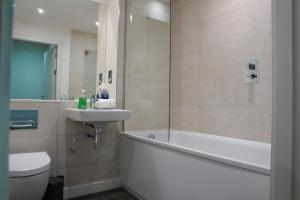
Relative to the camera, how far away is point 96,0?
8.12ft

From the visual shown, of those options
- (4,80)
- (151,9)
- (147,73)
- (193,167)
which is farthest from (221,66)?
(4,80)

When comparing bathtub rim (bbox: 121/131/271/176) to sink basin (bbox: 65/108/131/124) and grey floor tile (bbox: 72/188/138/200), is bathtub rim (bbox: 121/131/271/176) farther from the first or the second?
grey floor tile (bbox: 72/188/138/200)

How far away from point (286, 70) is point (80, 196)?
2.24 meters

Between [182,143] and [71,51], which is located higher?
[71,51]

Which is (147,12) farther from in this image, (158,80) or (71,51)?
(71,51)

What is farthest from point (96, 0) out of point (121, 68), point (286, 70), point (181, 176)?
point (286, 70)

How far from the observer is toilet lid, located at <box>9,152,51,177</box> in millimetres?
1403

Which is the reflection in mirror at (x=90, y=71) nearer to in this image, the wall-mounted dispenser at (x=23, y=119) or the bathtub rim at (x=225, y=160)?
the wall-mounted dispenser at (x=23, y=119)

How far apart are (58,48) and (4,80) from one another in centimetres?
210

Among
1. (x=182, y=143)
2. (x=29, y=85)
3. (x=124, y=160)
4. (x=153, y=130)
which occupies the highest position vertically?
(x=29, y=85)

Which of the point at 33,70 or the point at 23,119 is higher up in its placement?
the point at 33,70

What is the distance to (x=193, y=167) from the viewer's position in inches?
58.4

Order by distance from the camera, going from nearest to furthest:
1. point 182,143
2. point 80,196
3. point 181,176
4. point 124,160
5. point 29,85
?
point 181,176
point 29,85
point 80,196
point 124,160
point 182,143

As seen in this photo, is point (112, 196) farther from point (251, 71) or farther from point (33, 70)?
point (251, 71)
